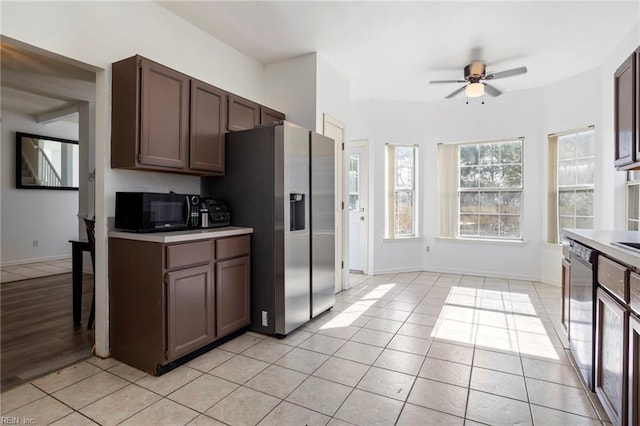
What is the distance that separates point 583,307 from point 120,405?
2.88 metres

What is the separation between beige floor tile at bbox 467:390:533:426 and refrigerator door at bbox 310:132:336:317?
162 centimetres

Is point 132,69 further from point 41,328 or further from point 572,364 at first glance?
point 572,364

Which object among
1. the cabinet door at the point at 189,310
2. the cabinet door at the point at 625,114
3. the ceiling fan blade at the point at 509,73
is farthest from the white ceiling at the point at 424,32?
the cabinet door at the point at 189,310

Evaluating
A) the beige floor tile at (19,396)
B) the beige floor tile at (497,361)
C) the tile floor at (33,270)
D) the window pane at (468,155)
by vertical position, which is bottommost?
the beige floor tile at (19,396)

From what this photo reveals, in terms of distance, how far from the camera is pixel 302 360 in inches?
97.1

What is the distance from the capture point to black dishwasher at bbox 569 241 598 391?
1.96 m

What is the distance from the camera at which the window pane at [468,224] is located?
543cm

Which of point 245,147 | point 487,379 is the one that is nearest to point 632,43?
point 487,379

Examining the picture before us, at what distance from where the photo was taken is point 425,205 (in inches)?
222

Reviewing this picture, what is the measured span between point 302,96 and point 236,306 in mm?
2441

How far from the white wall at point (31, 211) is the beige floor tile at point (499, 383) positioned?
294 inches

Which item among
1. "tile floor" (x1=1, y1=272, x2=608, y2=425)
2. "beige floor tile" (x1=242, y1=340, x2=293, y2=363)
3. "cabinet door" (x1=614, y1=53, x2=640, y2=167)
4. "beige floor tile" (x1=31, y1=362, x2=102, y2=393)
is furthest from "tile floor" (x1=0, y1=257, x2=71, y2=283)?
"cabinet door" (x1=614, y1=53, x2=640, y2=167)

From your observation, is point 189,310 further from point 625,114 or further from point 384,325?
point 625,114

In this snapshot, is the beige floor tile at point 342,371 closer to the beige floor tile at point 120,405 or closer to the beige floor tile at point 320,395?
the beige floor tile at point 320,395
